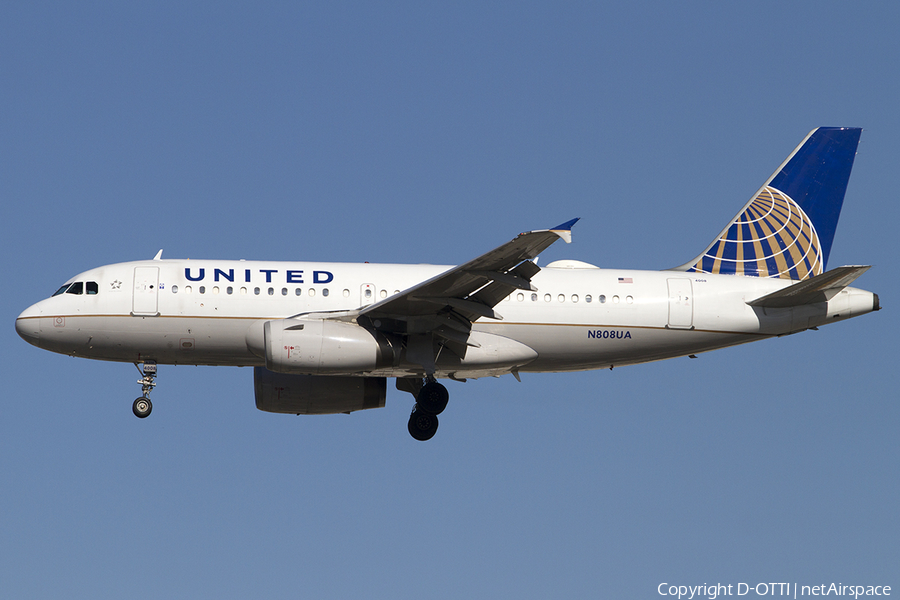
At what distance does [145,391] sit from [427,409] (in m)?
6.88

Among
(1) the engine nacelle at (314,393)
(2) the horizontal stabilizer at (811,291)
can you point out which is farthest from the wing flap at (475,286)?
(2) the horizontal stabilizer at (811,291)

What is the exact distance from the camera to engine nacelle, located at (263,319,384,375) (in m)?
23.8

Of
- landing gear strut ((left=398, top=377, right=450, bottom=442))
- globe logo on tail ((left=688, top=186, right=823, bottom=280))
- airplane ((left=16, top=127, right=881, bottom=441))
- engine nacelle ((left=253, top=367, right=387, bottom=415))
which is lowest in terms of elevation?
landing gear strut ((left=398, top=377, right=450, bottom=442))

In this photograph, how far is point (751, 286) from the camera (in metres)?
27.4

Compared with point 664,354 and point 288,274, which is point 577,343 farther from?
point 288,274

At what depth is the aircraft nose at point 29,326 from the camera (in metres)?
26.1

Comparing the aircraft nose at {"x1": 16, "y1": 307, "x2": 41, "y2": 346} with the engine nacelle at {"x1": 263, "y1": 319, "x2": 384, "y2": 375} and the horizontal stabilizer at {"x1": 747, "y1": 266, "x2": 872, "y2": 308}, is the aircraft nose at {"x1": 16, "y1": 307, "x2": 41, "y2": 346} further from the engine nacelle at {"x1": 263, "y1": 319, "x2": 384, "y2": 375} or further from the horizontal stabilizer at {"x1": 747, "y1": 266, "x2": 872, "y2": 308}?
the horizontal stabilizer at {"x1": 747, "y1": 266, "x2": 872, "y2": 308}

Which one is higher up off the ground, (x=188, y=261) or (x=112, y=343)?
(x=188, y=261)

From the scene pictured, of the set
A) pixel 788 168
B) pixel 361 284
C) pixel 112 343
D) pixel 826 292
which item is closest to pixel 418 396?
pixel 361 284

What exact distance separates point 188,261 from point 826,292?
50.8ft

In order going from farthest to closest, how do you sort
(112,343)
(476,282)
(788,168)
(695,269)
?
1. (788,168)
2. (695,269)
3. (112,343)
4. (476,282)

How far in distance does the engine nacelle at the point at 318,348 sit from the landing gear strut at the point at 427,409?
224 centimetres

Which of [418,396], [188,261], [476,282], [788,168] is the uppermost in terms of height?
[788,168]

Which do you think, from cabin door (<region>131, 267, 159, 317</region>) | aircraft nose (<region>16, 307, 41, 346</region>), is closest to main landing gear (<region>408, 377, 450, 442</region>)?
cabin door (<region>131, 267, 159, 317</region>)
